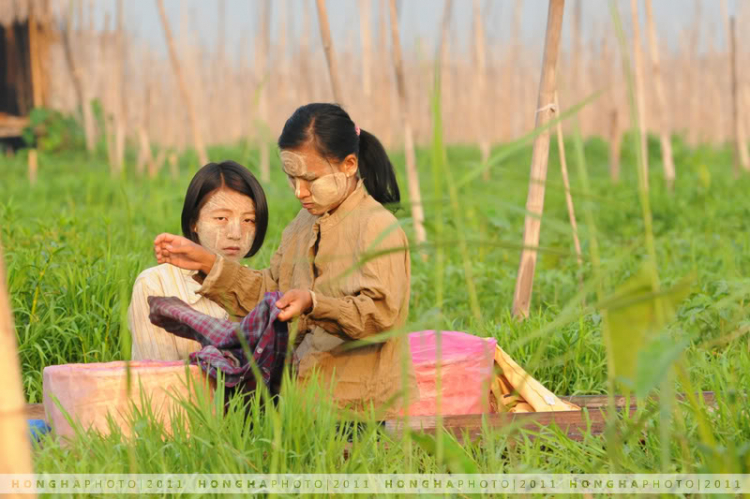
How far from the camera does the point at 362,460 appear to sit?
188 centimetres

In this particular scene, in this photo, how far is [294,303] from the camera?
203cm

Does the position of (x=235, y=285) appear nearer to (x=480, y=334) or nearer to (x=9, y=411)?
(x=480, y=334)

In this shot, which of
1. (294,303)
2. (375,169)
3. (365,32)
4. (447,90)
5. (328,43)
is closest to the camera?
(294,303)

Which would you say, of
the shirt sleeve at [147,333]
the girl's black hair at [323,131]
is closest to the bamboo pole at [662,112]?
the girl's black hair at [323,131]

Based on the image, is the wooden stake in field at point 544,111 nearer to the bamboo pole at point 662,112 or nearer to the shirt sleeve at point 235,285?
the shirt sleeve at point 235,285

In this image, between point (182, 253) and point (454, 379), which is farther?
point (454, 379)

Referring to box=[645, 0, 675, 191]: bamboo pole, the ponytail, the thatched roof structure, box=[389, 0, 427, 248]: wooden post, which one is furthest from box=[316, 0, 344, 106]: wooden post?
the thatched roof structure

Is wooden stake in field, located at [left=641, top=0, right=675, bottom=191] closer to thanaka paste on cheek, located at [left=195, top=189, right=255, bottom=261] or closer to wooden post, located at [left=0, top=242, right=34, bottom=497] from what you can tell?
thanaka paste on cheek, located at [left=195, top=189, right=255, bottom=261]

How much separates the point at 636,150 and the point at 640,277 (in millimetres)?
216

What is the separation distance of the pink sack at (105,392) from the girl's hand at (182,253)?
0.95 feet

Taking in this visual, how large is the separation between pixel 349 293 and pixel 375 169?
1.47ft

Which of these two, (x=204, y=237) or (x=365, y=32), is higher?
(x=365, y=32)

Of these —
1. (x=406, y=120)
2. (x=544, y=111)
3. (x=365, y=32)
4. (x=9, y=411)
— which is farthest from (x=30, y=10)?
(x=9, y=411)

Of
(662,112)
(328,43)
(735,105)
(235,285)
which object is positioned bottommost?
(235,285)
